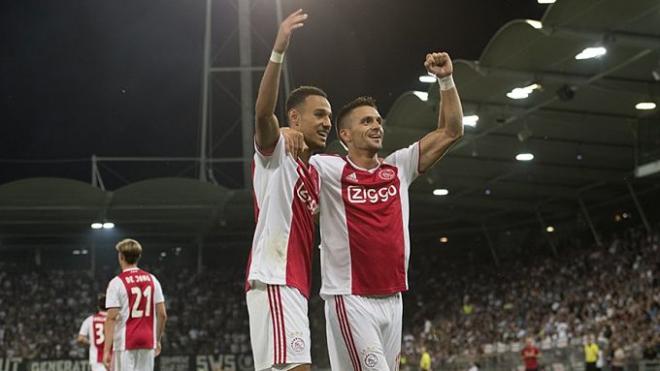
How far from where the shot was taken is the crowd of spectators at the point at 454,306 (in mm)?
31250

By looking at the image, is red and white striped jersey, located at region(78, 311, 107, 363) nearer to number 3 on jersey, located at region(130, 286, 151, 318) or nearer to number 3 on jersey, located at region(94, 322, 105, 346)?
number 3 on jersey, located at region(94, 322, 105, 346)

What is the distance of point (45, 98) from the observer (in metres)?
61.9

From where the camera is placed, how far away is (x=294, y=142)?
648cm

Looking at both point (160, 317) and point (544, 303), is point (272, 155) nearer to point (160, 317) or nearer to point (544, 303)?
point (160, 317)

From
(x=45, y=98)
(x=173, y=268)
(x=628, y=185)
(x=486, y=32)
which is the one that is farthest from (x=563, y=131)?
(x=45, y=98)

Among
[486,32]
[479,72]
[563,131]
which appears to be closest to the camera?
[479,72]

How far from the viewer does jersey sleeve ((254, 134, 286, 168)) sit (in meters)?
6.31

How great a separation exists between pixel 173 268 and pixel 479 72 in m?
27.5

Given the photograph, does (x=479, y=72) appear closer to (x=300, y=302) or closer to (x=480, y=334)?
(x=480, y=334)

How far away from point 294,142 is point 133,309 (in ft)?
20.5

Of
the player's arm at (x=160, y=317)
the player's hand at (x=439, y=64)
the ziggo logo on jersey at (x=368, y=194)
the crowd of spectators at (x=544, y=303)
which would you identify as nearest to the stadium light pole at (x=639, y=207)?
the crowd of spectators at (x=544, y=303)

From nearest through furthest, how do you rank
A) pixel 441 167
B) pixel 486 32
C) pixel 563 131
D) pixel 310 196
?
pixel 310 196
pixel 563 131
pixel 441 167
pixel 486 32

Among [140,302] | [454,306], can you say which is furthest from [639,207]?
[140,302]

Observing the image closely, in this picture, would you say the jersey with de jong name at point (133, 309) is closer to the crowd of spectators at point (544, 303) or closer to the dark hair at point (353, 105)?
the dark hair at point (353, 105)
